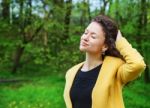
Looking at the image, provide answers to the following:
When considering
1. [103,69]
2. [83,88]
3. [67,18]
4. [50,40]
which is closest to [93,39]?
[103,69]

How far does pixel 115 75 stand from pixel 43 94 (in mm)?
7802

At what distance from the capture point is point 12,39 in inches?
581

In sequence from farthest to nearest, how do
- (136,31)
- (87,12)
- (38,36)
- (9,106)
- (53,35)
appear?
(38,36), (53,35), (87,12), (136,31), (9,106)

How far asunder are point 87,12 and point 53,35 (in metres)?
1.48

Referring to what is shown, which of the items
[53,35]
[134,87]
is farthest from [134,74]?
[53,35]

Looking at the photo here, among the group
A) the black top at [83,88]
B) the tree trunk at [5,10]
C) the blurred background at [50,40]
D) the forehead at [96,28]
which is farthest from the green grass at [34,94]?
the forehead at [96,28]

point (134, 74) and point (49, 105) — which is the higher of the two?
point (134, 74)

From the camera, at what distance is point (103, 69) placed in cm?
384

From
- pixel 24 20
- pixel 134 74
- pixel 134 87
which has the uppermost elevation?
pixel 134 74

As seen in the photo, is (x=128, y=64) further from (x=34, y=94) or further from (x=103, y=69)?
(x=34, y=94)

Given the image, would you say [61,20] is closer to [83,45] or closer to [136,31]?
[136,31]

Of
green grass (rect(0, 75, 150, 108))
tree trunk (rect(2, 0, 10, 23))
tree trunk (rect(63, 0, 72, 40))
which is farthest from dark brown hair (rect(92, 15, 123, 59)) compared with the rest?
tree trunk (rect(2, 0, 10, 23))

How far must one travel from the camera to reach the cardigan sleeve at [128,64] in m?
3.76

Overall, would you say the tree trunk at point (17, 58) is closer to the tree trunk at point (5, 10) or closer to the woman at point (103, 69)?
the tree trunk at point (5, 10)
